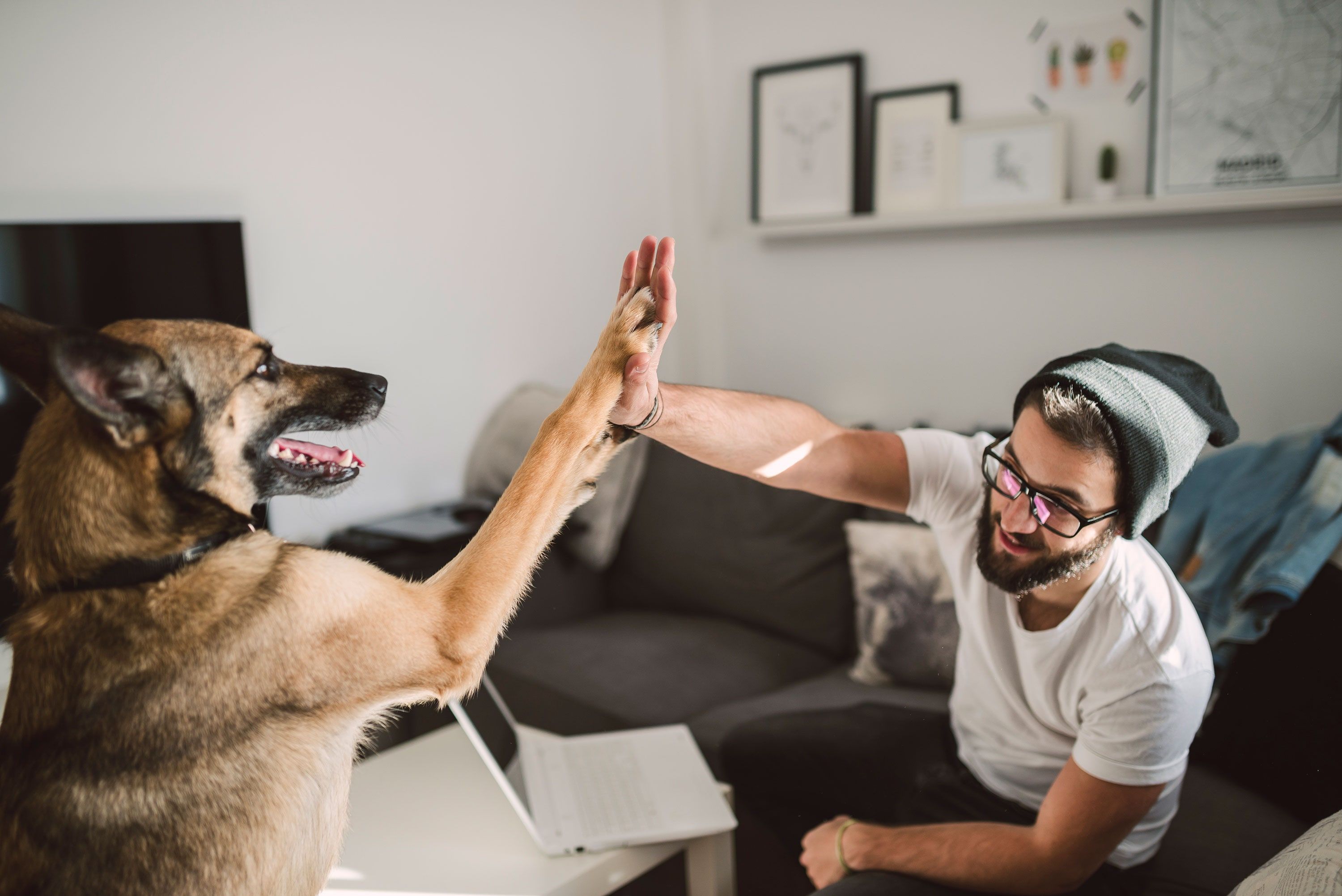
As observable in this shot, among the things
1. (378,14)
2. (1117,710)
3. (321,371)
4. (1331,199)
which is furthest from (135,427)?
(1331,199)

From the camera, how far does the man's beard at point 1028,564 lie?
47.8 inches

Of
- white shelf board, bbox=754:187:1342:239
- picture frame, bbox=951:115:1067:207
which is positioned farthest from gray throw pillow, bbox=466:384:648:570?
picture frame, bbox=951:115:1067:207

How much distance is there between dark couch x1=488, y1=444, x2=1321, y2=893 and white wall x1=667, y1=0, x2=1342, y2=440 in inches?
21.3

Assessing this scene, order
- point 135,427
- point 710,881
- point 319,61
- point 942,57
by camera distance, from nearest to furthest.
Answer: point 135,427, point 710,881, point 319,61, point 942,57

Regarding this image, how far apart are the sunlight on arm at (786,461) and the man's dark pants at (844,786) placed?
0.60 m

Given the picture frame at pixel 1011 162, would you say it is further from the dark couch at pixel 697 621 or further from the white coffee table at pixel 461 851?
the white coffee table at pixel 461 851

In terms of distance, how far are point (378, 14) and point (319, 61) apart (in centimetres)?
25

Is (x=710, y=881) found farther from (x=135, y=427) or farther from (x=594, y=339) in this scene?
(x=594, y=339)

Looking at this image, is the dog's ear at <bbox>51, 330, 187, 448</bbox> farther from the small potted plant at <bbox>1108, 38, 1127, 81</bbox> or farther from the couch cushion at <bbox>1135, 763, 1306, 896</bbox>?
the small potted plant at <bbox>1108, 38, 1127, 81</bbox>

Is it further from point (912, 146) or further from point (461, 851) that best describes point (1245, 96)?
point (461, 851)

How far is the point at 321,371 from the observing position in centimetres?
109

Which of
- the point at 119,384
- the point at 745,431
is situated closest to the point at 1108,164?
the point at 745,431

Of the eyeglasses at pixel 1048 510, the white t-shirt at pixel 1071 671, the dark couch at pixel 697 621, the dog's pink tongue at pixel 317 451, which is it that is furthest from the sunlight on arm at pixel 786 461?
the dark couch at pixel 697 621

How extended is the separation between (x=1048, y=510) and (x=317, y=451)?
37.5 inches
